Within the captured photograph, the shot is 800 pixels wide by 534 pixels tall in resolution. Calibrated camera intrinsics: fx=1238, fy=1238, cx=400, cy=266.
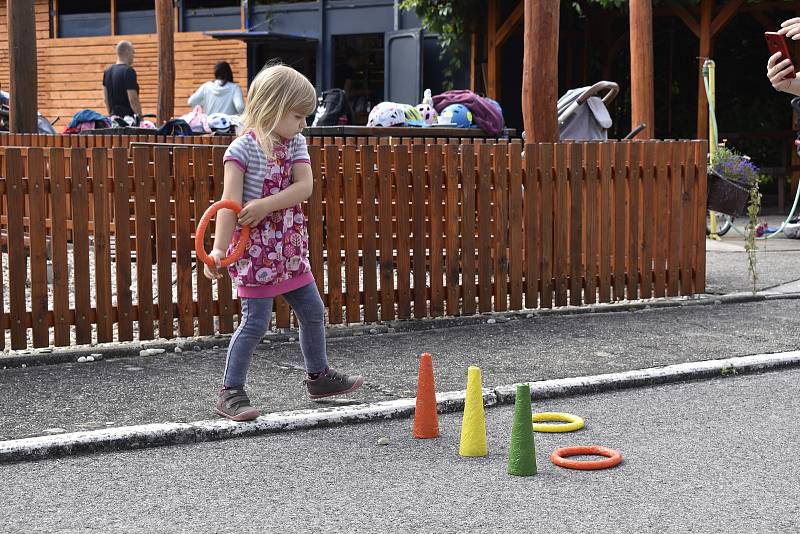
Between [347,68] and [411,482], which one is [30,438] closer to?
Answer: [411,482]

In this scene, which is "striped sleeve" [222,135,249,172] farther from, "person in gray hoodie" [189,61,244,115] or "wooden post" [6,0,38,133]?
"person in gray hoodie" [189,61,244,115]

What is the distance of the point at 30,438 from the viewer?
5.25 m

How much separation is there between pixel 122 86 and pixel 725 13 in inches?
331

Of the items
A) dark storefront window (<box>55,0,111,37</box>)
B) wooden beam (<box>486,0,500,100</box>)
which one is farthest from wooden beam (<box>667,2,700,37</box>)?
dark storefront window (<box>55,0,111,37</box>)

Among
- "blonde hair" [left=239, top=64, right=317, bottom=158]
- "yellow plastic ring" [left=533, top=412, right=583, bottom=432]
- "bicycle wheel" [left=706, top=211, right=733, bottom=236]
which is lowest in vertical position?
"yellow plastic ring" [left=533, top=412, right=583, bottom=432]

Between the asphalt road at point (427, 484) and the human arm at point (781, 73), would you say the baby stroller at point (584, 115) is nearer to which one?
the asphalt road at point (427, 484)

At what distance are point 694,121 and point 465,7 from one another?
5.97 meters

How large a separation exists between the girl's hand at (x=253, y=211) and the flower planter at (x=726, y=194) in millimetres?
5529

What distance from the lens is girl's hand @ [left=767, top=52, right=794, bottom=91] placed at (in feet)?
13.9

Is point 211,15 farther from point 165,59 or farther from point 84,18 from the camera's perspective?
point 165,59

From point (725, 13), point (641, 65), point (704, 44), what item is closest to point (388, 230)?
point (641, 65)

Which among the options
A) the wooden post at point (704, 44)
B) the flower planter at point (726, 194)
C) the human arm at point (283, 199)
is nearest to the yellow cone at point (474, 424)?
the human arm at point (283, 199)

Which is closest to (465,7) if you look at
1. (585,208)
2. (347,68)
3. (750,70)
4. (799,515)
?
(347,68)

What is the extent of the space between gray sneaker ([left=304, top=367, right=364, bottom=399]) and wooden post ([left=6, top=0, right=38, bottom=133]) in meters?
7.11
